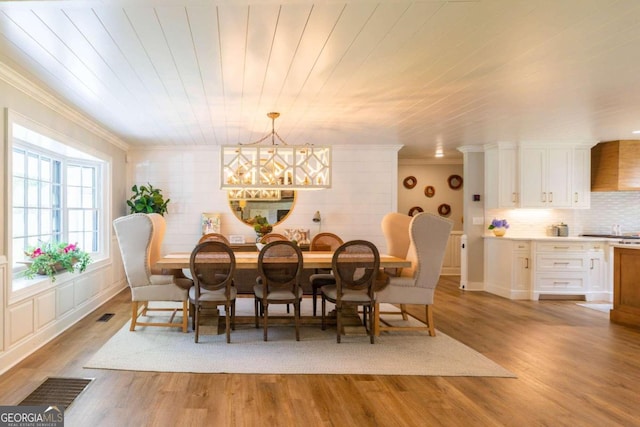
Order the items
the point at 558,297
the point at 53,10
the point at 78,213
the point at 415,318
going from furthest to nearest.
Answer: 1. the point at 558,297
2. the point at 78,213
3. the point at 415,318
4. the point at 53,10

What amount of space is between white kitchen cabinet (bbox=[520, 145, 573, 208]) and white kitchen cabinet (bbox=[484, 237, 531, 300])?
75 cm

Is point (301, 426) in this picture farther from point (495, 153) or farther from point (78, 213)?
point (495, 153)

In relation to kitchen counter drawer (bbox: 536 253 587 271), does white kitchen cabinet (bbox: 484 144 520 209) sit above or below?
above

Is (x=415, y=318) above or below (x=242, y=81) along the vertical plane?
below

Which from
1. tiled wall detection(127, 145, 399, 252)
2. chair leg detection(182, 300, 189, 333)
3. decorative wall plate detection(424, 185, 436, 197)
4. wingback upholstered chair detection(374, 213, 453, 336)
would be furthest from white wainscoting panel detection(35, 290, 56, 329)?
decorative wall plate detection(424, 185, 436, 197)

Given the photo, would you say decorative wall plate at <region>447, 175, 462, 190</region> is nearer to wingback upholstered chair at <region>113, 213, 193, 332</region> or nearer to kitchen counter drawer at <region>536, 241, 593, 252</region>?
kitchen counter drawer at <region>536, 241, 593, 252</region>

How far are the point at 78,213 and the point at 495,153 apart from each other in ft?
19.8

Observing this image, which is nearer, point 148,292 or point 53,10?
point 53,10

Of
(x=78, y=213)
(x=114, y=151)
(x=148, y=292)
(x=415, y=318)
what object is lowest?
(x=415, y=318)

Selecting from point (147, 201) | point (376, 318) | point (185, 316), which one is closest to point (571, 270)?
point (376, 318)

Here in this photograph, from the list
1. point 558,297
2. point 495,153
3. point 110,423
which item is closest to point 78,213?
point 110,423

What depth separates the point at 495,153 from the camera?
5895 millimetres

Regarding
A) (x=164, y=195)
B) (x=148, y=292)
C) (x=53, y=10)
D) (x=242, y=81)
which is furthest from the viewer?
(x=164, y=195)

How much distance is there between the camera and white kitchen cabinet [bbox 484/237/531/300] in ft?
18.2
